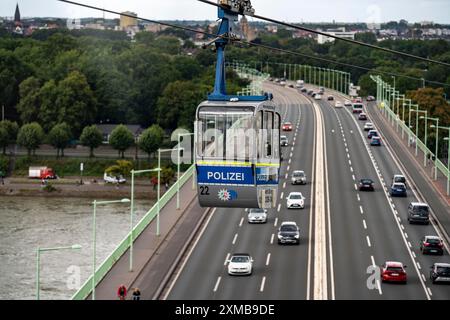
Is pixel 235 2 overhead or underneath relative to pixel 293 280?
overhead

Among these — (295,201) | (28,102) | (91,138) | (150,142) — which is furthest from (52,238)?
(28,102)

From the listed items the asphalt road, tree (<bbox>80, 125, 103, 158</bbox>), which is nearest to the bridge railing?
the asphalt road

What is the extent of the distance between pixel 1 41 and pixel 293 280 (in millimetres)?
126176

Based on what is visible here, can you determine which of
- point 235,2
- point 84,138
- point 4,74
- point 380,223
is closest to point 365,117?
point 84,138

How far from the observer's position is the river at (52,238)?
57.1m

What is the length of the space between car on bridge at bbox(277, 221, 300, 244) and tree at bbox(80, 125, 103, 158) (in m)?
64.7

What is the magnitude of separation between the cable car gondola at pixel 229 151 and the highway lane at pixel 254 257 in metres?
18.8

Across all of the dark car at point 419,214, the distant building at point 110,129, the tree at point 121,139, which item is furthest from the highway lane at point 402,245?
the distant building at point 110,129

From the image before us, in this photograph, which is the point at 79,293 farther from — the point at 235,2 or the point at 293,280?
the point at 235,2

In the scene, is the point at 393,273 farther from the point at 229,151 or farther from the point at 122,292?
the point at 229,151

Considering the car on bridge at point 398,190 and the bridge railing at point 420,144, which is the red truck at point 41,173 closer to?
the bridge railing at point 420,144

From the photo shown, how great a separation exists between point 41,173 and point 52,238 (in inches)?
1596

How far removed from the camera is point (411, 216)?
6306 cm

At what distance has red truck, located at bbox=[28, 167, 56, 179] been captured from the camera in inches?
4434
